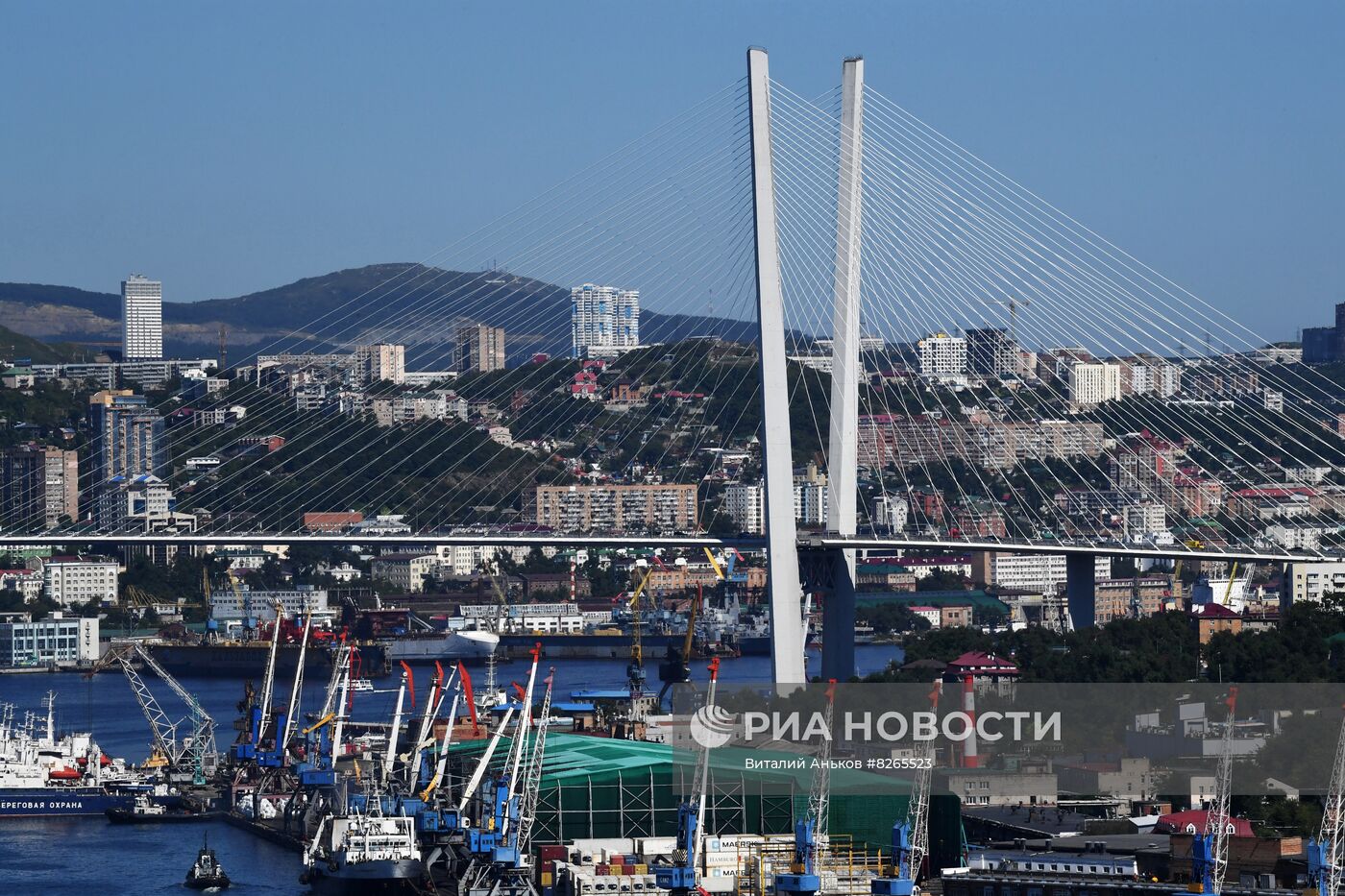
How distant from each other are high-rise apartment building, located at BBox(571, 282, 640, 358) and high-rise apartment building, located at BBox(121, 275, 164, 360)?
37.7 metres

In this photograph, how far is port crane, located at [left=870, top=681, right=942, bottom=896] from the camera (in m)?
11.9

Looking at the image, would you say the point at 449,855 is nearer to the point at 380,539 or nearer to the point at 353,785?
the point at 353,785

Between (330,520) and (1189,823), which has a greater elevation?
(330,520)

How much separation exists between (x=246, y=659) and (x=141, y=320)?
181ft

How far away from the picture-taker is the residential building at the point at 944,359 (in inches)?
1670

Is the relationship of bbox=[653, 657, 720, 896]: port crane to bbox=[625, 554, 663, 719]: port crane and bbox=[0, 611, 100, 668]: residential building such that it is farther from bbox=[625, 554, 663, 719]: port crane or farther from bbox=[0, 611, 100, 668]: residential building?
bbox=[0, 611, 100, 668]: residential building

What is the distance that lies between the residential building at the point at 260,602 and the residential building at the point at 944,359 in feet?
30.9

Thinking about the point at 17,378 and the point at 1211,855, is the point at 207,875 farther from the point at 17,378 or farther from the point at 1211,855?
the point at 17,378

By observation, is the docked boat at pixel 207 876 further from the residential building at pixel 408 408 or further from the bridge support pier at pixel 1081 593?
the residential building at pixel 408 408

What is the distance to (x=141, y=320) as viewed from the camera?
296ft

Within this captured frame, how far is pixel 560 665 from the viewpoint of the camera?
3747 cm

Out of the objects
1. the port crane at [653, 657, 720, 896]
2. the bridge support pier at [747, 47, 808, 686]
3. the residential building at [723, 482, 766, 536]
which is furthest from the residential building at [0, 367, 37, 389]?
the port crane at [653, 657, 720, 896]

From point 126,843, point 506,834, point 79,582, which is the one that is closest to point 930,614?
point 79,582

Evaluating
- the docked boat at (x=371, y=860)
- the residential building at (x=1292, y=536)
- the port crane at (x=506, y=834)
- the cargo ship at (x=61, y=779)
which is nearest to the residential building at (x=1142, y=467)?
the residential building at (x=1292, y=536)
